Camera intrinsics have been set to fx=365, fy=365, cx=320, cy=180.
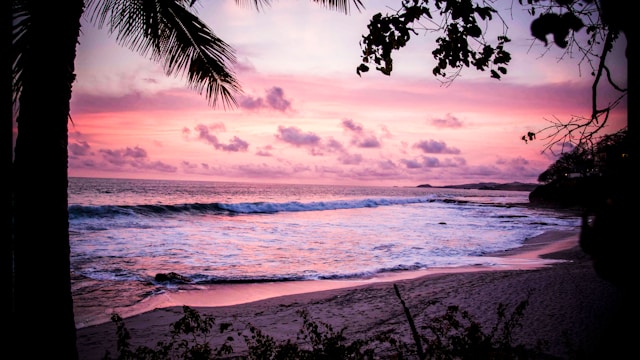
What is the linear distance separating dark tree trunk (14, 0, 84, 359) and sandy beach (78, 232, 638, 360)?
202 centimetres

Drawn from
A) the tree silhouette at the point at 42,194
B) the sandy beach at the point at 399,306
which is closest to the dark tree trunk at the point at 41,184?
the tree silhouette at the point at 42,194

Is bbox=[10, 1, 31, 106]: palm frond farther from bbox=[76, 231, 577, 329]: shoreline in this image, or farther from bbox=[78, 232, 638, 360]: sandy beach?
bbox=[76, 231, 577, 329]: shoreline

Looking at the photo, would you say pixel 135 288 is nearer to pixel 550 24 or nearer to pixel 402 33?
pixel 402 33

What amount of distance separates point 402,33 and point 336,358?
278 centimetres

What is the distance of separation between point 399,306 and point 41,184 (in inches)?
228

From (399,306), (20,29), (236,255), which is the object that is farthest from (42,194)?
(236,255)

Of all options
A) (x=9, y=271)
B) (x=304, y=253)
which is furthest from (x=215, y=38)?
(x=304, y=253)

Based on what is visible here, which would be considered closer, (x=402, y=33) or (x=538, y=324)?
(x=402, y=33)

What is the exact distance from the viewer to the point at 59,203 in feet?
9.08

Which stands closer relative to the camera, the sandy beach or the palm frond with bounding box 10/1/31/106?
the palm frond with bounding box 10/1/31/106

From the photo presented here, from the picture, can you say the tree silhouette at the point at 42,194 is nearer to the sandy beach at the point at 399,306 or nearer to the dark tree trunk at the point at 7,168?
the dark tree trunk at the point at 7,168

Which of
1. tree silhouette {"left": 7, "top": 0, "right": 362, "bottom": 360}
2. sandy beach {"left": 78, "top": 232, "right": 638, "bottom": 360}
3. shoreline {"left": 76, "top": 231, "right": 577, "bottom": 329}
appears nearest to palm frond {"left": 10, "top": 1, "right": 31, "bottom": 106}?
tree silhouette {"left": 7, "top": 0, "right": 362, "bottom": 360}

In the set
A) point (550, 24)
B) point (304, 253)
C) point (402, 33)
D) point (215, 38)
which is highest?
point (215, 38)

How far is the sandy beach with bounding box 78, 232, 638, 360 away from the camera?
492 centimetres
